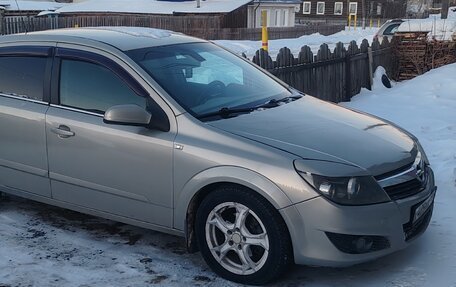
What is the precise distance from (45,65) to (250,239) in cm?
219

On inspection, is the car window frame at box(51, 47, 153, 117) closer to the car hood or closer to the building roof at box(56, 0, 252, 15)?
the car hood

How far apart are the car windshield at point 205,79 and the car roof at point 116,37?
97 millimetres

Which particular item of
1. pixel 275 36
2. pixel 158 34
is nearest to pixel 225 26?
pixel 275 36

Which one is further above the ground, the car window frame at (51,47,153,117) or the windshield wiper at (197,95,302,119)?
the car window frame at (51,47,153,117)

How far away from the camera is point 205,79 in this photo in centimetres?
439

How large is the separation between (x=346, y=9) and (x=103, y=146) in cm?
6913

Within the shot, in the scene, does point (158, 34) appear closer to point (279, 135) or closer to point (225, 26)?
point (279, 135)

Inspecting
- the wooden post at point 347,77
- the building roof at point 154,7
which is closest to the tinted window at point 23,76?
the wooden post at point 347,77

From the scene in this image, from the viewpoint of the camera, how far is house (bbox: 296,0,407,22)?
2677 inches

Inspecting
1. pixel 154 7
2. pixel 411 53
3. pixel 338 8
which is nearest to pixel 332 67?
pixel 411 53

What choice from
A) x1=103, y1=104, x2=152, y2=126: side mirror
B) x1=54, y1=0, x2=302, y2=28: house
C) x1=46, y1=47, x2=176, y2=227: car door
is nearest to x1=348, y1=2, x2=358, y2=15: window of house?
x1=54, y1=0, x2=302, y2=28: house

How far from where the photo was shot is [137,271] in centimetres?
386

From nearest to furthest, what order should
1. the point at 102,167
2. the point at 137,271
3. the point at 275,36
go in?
the point at 137,271
the point at 102,167
the point at 275,36

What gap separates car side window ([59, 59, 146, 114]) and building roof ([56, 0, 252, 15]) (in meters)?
33.0
